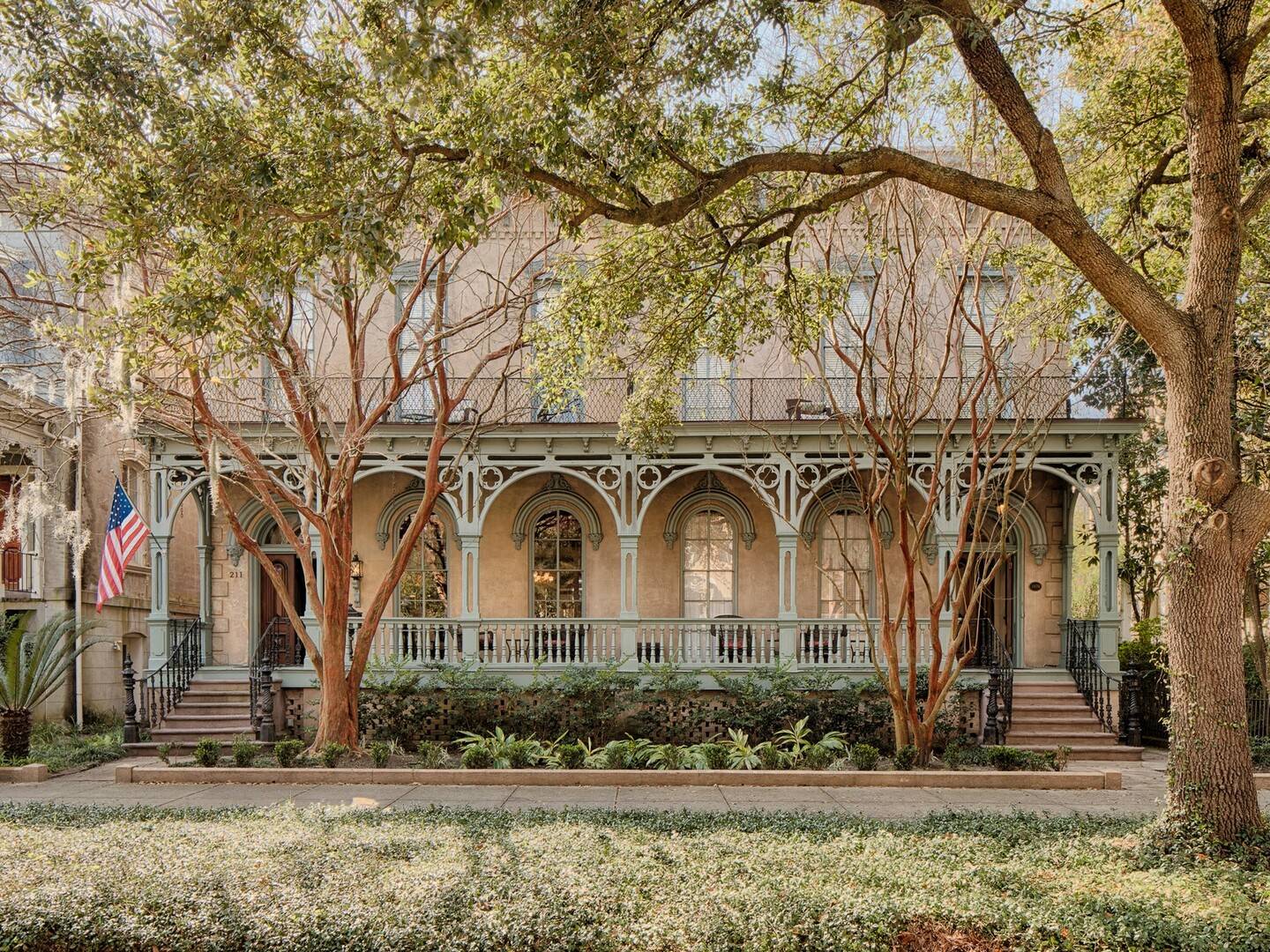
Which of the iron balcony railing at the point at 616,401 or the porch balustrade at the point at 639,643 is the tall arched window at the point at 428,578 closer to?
the porch balustrade at the point at 639,643

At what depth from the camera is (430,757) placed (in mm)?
13641

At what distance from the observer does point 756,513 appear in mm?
19547

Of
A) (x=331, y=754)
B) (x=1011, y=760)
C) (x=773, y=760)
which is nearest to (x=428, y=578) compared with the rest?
(x=331, y=754)

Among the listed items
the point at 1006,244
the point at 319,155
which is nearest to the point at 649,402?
the point at 1006,244

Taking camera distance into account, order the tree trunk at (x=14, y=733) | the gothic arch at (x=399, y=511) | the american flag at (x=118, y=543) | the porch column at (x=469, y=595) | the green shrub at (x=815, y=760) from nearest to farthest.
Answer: the green shrub at (x=815, y=760), the tree trunk at (x=14, y=733), the american flag at (x=118, y=543), the porch column at (x=469, y=595), the gothic arch at (x=399, y=511)

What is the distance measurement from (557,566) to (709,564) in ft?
9.34

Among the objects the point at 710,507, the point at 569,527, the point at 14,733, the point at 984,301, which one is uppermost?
the point at 984,301

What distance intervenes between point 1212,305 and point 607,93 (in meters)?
5.18

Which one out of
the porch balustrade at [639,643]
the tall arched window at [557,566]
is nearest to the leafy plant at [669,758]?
the porch balustrade at [639,643]

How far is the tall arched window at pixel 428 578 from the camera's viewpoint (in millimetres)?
19938

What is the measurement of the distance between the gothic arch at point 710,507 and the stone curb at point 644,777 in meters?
6.91

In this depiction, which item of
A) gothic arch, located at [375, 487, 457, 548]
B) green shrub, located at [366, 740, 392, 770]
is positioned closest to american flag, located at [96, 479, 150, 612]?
gothic arch, located at [375, 487, 457, 548]

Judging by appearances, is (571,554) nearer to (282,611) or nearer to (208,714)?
(282,611)

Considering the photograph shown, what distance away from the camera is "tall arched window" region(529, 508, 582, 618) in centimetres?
1980
